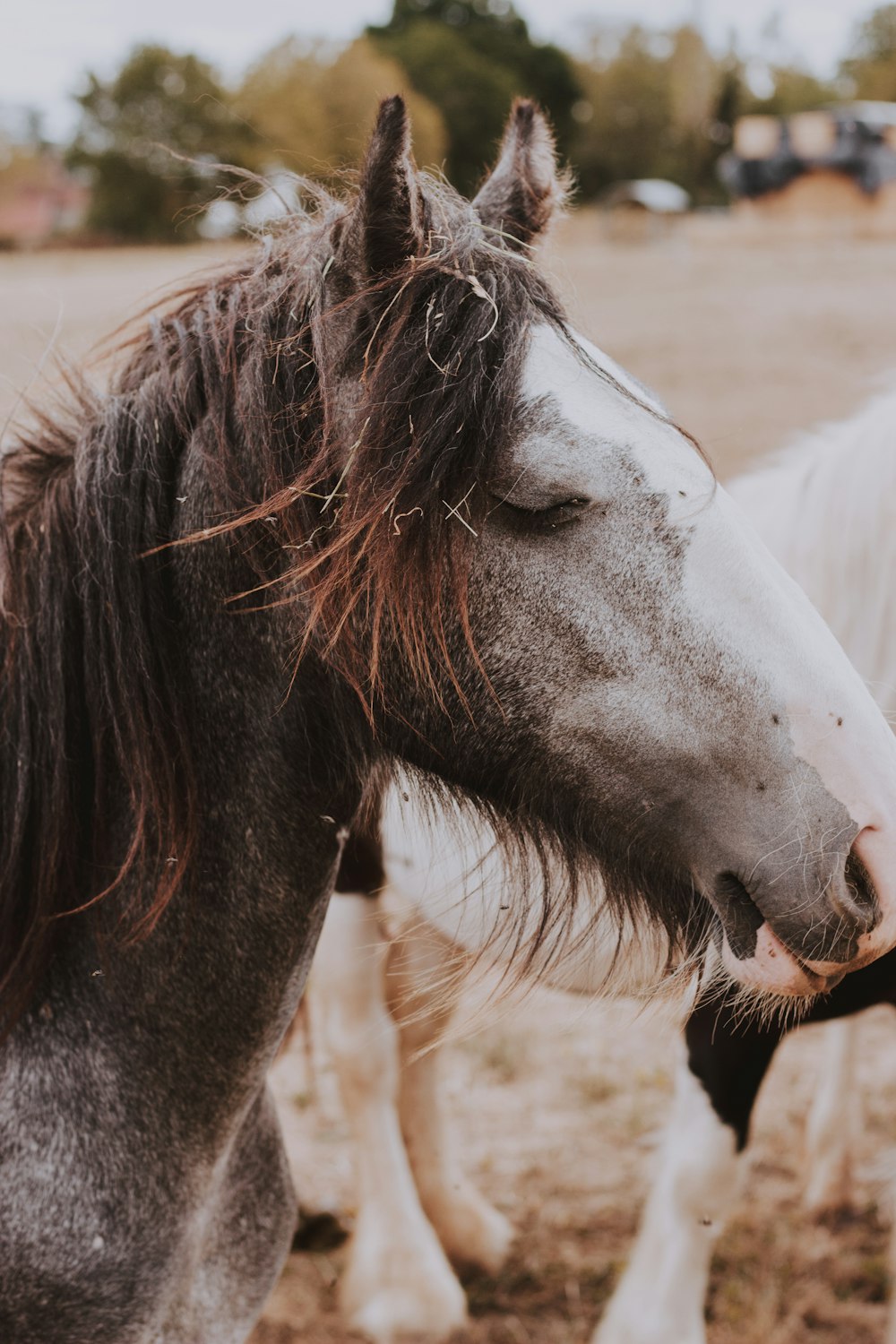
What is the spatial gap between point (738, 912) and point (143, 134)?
1912 inches

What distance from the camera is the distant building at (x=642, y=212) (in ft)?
112

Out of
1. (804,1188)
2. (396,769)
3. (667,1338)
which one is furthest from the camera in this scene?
(804,1188)

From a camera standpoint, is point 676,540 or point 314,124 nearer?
point 676,540

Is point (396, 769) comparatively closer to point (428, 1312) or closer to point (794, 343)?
point (428, 1312)

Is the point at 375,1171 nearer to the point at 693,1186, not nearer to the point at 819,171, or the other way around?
the point at 693,1186

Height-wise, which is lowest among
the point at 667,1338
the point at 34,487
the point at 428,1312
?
the point at 428,1312

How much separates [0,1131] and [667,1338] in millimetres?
2100

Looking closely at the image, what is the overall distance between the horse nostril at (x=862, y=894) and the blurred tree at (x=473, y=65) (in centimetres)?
4366

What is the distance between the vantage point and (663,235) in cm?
3241

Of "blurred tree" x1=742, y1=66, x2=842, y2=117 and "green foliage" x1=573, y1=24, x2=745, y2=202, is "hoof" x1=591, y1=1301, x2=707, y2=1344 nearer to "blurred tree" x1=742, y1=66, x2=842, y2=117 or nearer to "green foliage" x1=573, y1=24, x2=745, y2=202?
"green foliage" x1=573, y1=24, x2=745, y2=202

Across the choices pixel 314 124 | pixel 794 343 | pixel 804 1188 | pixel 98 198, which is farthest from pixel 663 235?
pixel 804 1188

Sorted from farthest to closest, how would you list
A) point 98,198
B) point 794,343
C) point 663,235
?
1. point 98,198
2. point 663,235
3. point 794,343

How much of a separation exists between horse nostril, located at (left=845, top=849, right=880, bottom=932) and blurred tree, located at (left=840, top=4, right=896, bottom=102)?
57.8m

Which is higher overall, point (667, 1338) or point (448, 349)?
point (448, 349)
